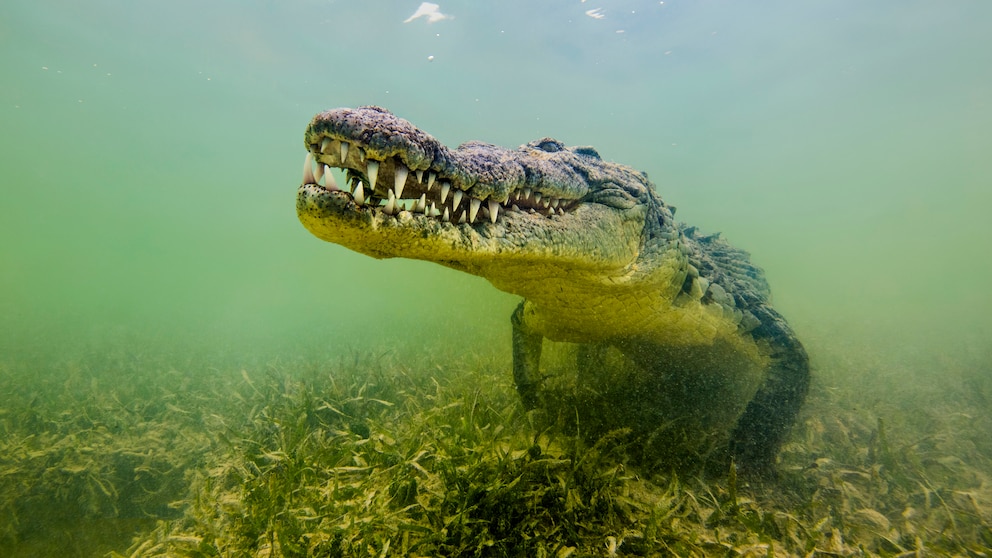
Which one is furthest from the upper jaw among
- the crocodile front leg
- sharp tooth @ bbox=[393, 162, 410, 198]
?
the crocodile front leg

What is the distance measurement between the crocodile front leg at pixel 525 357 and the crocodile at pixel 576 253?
0.05ft

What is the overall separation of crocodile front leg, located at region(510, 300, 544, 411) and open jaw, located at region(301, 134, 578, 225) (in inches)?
83.8

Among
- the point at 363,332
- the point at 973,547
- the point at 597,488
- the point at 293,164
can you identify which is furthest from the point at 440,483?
the point at 293,164

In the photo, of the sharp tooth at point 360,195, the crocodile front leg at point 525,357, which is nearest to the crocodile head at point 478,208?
the sharp tooth at point 360,195

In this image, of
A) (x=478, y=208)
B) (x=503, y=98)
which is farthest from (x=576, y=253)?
(x=503, y=98)

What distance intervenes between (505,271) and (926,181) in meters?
62.3

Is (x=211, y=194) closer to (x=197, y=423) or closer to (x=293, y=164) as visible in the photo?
(x=293, y=164)

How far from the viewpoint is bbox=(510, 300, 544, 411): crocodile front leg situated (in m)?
3.64

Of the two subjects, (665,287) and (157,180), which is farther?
(157,180)

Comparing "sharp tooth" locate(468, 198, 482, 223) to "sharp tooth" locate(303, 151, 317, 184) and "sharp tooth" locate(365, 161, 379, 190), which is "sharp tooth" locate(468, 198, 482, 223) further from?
"sharp tooth" locate(303, 151, 317, 184)

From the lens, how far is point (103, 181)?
50.6m

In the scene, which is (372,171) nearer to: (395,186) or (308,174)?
(395,186)

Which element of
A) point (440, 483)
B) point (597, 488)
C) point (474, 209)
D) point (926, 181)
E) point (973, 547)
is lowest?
point (440, 483)

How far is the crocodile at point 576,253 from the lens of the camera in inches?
56.9
